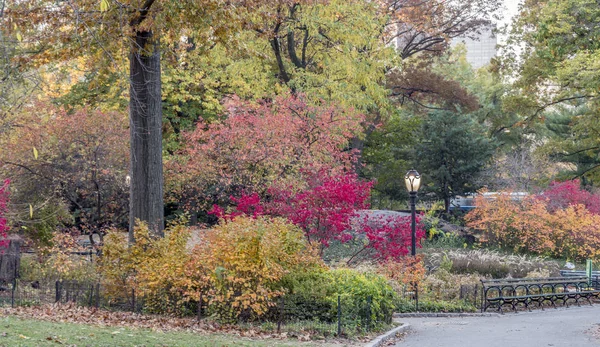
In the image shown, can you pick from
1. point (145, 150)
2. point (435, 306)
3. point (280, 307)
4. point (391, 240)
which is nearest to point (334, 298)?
point (280, 307)

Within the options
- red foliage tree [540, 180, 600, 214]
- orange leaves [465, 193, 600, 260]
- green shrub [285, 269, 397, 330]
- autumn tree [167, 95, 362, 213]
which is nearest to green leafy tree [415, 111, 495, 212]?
red foliage tree [540, 180, 600, 214]

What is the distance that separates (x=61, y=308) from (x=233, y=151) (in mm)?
10931

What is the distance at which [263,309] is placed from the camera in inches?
548

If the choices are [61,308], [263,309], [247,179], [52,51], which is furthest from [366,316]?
[247,179]

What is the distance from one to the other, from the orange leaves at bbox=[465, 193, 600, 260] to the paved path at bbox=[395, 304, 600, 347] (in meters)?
10.1

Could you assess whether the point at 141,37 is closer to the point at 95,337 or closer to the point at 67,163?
the point at 95,337

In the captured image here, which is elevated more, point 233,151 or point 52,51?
point 52,51

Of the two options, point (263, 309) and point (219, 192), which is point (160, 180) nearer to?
point (263, 309)

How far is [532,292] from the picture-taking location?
23328 mm

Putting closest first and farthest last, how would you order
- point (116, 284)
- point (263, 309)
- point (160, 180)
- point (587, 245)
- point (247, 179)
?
point (263, 309) → point (116, 284) → point (160, 180) → point (247, 179) → point (587, 245)

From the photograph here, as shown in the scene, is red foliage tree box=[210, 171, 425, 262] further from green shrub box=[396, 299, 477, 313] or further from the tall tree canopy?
the tall tree canopy

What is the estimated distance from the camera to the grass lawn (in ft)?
31.8

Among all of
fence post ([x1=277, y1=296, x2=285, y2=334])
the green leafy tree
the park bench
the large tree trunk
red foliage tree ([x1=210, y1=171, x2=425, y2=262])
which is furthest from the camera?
the green leafy tree

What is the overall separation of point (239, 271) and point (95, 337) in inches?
156
